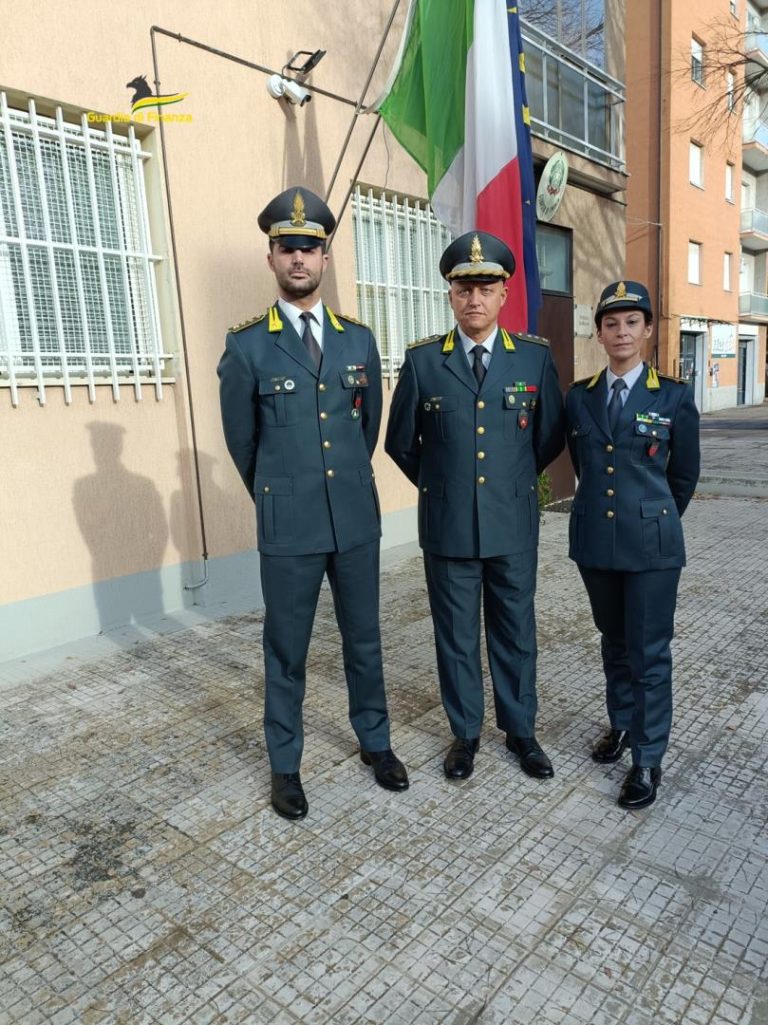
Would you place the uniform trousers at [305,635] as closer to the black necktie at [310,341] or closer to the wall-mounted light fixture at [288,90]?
the black necktie at [310,341]

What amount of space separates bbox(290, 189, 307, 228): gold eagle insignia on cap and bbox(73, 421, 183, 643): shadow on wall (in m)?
2.47

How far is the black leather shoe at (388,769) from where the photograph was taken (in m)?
2.83

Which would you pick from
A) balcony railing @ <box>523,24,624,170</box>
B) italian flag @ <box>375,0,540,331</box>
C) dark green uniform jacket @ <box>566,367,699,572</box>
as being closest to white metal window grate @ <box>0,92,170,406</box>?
italian flag @ <box>375,0,540,331</box>

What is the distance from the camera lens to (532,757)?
2.94 metres

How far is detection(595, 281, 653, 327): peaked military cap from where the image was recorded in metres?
2.58

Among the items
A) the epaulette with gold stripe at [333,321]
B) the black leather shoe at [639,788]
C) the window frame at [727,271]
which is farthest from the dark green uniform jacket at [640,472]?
the window frame at [727,271]

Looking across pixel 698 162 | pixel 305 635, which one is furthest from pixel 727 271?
pixel 305 635

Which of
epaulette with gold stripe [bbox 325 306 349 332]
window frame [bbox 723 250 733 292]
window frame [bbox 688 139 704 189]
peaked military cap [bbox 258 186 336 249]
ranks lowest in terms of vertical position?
epaulette with gold stripe [bbox 325 306 349 332]

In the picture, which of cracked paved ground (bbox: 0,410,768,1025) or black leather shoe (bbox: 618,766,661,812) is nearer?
cracked paved ground (bbox: 0,410,768,1025)

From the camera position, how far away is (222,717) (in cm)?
353

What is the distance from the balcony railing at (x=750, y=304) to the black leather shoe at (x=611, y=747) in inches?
1025

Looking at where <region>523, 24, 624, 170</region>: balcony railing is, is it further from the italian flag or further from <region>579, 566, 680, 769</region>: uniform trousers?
<region>579, 566, 680, 769</region>: uniform trousers

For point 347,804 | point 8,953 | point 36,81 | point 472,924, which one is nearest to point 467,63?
point 36,81

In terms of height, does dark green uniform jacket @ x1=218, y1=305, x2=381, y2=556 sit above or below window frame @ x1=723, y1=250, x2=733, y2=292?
below
